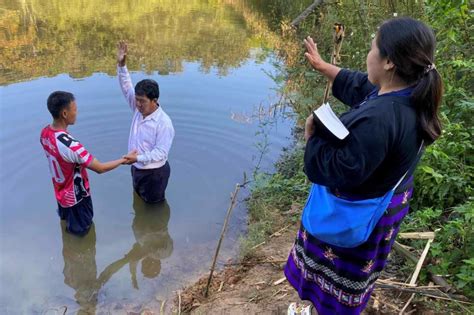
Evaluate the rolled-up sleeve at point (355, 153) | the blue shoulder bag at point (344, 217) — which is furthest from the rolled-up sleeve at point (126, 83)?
the rolled-up sleeve at point (355, 153)

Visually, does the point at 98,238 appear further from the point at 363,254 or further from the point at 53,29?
the point at 53,29

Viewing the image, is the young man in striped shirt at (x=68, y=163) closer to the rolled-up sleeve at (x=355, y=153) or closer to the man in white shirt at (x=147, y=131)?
the man in white shirt at (x=147, y=131)

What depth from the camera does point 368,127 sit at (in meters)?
1.62

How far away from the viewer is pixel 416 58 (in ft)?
5.38

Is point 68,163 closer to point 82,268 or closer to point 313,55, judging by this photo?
point 82,268

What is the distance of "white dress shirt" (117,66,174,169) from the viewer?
398cm

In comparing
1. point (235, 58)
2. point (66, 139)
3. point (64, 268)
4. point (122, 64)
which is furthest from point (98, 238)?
point (235, 58)

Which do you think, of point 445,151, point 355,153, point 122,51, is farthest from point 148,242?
point 355,153

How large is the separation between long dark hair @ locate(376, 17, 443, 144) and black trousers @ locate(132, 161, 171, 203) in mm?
3010

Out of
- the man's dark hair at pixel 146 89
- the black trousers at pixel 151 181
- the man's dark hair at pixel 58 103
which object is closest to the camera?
the man's dark hair at pixel 58 103

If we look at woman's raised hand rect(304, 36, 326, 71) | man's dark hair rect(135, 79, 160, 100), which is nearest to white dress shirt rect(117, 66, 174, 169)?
man's dark hair rect(135, 79, 160, 100)

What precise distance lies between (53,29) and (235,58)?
540 cm

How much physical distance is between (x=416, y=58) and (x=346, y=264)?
1033mm

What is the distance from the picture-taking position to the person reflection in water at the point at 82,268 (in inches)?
143
